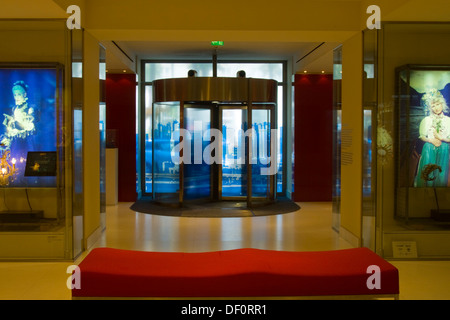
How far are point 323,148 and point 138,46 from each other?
5.16m

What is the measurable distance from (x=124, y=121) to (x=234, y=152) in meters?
2.85

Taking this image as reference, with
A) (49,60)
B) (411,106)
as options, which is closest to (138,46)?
(49,60)

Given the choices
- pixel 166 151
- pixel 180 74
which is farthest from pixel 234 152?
pixel 180 74

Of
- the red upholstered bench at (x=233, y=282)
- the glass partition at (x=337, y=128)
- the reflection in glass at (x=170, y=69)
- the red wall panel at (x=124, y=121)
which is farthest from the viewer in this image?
the reflection in glass at (x=170, y=69)

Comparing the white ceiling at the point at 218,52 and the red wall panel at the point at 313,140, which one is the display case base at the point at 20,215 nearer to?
the white ceiling at the point at 218,52

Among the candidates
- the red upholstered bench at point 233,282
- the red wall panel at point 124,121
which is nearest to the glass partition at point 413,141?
the red upholstered bench at point 233,282

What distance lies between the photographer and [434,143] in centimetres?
656

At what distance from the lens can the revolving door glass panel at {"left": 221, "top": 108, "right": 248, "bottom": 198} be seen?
12008mm

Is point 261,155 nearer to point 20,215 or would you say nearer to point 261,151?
point 261,151

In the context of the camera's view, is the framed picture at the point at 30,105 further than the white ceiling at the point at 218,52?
No

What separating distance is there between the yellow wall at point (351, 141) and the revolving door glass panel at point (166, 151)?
496 centimetres

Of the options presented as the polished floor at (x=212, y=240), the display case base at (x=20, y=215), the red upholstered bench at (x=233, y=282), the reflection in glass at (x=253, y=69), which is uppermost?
the reflection in glass at (x=253, y=69)

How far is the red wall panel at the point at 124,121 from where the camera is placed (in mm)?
12203
